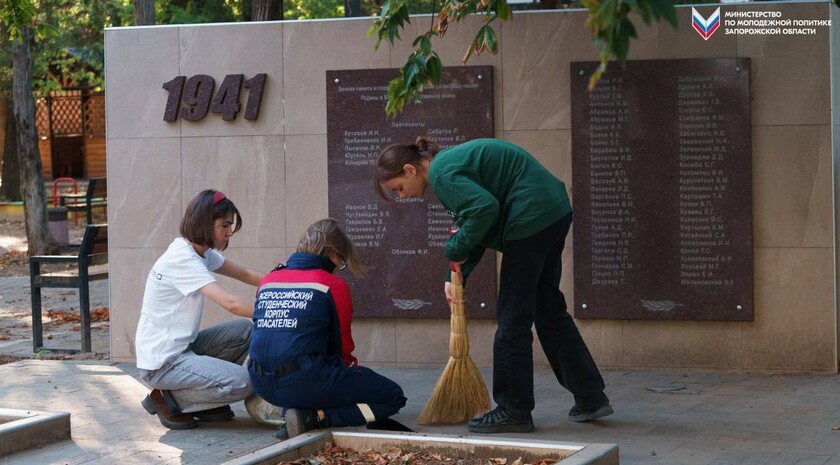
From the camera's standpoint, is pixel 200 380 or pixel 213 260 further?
pixel 213 260

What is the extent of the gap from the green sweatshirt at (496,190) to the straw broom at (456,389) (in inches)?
18.8

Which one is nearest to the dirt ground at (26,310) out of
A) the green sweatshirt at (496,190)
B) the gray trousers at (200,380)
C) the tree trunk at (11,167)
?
the gray trousers at (200,380)

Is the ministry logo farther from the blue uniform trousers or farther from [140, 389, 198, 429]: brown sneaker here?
[140, 389, 198, 429]: brown sneaker

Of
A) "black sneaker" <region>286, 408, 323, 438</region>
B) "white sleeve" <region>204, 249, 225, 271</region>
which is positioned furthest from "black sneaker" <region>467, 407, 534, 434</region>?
"white sleeve" <region>204, 249, 225, 271</region>

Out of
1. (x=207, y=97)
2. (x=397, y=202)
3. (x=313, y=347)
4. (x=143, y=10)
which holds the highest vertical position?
(x=143, y=10)

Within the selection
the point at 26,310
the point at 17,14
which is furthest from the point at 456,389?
the point at 26,310

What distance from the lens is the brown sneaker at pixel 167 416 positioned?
600cm

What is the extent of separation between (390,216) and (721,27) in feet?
8.17

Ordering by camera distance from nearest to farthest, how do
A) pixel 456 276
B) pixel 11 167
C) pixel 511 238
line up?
pixel 511 238 < pixel 456 276 < pixel 11 167

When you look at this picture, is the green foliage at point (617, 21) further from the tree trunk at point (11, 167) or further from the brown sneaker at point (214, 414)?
the tree trunk at point (11, 167)

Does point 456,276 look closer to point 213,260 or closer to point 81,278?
point 213,260

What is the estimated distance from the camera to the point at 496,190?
5570 mm

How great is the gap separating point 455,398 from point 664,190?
89.1 inches

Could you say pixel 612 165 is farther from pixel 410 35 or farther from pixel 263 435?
Result: pixel 263 435
